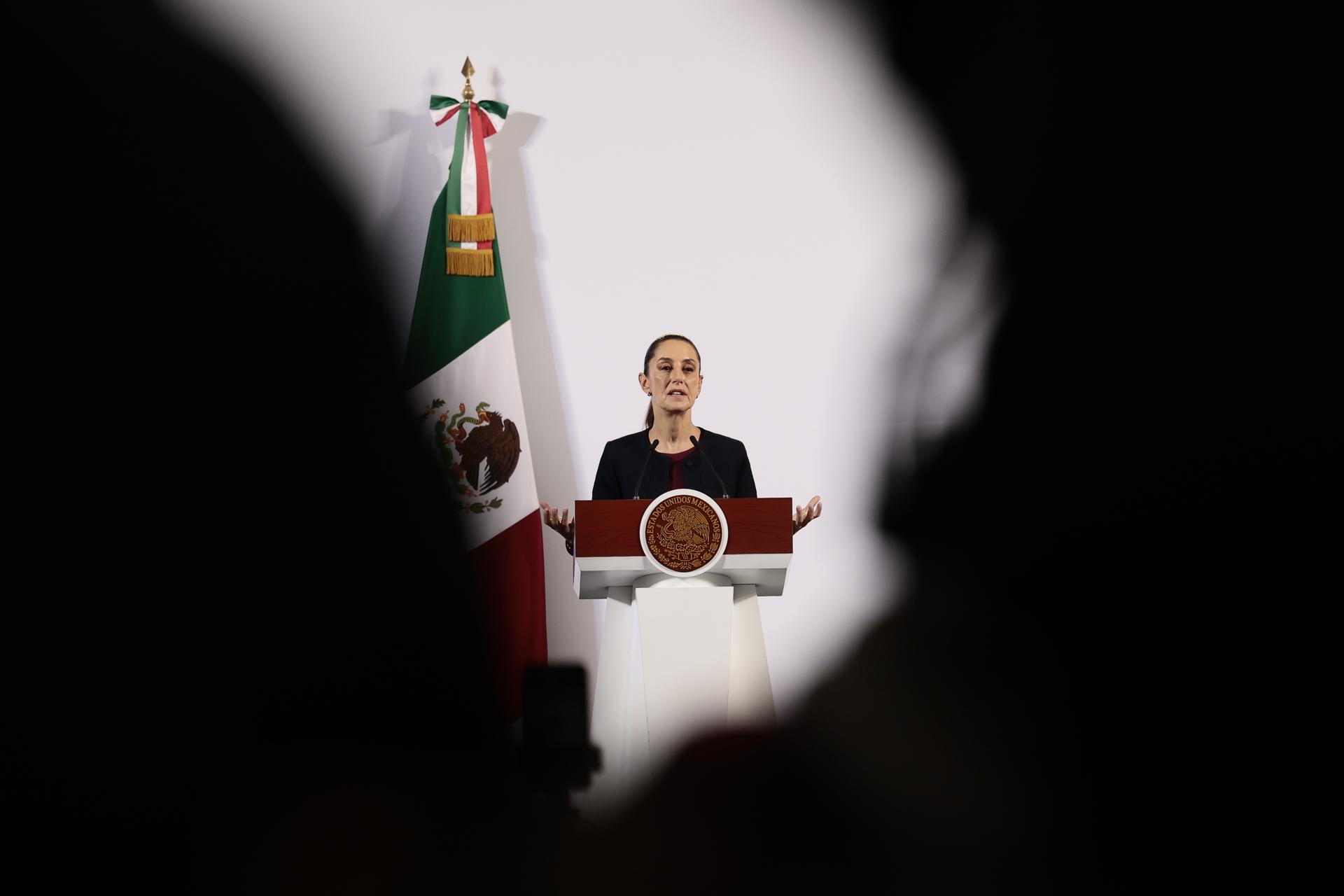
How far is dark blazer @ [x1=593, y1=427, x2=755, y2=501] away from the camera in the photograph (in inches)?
128

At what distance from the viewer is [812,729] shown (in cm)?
362

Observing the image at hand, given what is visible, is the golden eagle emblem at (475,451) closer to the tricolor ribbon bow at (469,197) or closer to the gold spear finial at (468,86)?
the tricolor ribbon bow at (469,197)

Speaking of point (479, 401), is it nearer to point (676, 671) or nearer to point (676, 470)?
point (676, 470)

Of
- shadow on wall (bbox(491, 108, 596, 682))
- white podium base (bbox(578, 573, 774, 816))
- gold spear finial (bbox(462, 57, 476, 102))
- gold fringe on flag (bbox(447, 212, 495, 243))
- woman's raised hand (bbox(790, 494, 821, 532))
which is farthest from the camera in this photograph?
shadow on wall (bbox(491, 108, 596, 682))

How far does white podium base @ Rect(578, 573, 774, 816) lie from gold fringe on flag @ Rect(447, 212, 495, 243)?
1191 millimetres

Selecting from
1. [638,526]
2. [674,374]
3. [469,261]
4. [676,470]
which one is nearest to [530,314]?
[469,261]

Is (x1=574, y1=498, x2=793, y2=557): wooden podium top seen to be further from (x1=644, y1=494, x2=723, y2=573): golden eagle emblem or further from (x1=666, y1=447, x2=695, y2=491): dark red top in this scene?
(x1=666, y1=447, x2=695, y2=491): dark red top

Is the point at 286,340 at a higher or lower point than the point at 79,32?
lower

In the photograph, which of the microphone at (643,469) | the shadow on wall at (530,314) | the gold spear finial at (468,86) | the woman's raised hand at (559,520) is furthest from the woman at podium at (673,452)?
the gold spear finial at (468,86)

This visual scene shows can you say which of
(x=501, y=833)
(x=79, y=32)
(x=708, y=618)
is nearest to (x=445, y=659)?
(x=501, y=833)

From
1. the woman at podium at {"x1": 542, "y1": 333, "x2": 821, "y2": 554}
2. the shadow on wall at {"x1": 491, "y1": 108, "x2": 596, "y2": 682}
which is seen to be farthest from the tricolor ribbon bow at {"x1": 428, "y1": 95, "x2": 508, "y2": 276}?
the woman at podium at {"x1": 542, "y1": 333, "x2": 821, "y2": 554}

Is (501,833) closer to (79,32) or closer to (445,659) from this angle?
(445,659)

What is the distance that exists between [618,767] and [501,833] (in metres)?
0.36

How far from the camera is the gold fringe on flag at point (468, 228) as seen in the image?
346 centimetres
